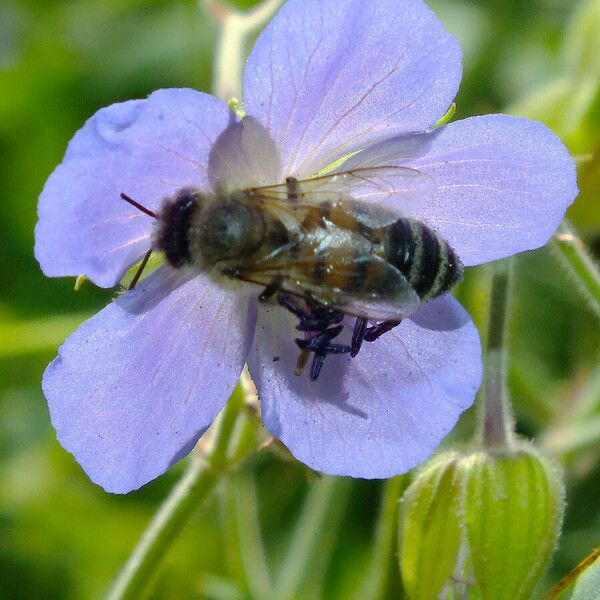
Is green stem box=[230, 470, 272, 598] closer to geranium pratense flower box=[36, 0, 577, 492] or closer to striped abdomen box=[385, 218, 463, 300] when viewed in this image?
geranium pratense flower box=[36, 0, 577, 492]

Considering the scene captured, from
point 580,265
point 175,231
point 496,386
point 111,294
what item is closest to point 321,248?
point 175,231

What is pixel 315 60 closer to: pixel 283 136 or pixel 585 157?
pixel 283 136

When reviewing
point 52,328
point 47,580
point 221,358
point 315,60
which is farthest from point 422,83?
point 47,580

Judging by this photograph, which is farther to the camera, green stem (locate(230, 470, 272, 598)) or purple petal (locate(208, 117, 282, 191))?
green stem (locate(230, 470, 272, 598))

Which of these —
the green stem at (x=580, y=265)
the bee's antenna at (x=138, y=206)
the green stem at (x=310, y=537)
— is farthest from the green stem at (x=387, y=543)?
the bee's antenna at (x=138, y=206)

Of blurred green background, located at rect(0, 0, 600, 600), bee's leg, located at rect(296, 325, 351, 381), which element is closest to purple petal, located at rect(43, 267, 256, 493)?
bee's leg, located at rect(296, 325, 351, 381)

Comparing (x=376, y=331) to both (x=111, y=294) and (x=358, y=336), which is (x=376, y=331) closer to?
(x=358, y=336)

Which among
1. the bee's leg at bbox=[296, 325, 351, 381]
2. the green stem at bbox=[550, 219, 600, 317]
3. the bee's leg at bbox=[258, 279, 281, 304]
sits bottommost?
the green stem at bbox=[550, 219, 600, 317]
